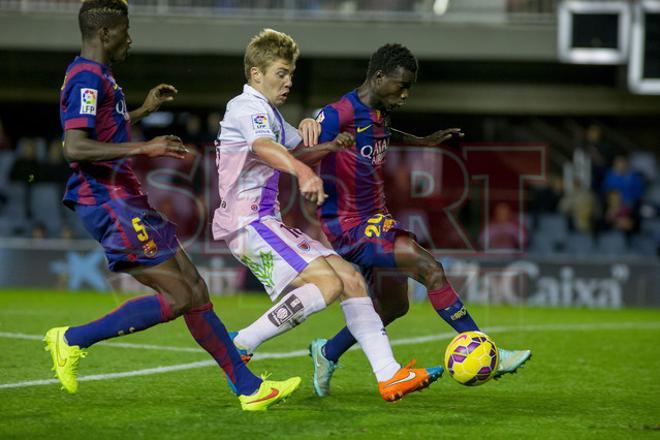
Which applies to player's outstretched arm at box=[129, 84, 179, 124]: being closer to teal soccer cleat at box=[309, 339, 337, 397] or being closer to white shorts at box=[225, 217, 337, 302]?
white shorts at box=[225, 217, 337, 302]

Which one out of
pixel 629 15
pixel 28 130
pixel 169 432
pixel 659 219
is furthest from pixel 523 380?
pixel 28 130

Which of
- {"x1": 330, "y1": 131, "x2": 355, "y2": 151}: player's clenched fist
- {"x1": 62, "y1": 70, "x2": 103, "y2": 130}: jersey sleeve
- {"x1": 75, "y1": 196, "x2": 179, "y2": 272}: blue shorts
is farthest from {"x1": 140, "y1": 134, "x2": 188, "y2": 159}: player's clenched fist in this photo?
{"x1": 330, "y1": 131, "x2": 355, "y2": 151}: player's clenched fist

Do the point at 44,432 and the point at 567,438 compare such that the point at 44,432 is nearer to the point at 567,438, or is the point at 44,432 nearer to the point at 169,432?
the point at 169,432

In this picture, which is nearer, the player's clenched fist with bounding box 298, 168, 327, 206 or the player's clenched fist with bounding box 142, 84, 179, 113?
the player's clenched fist with bounding box 298, 168, 327, 206

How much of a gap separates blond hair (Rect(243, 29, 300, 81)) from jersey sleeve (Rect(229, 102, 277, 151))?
271 millimetres

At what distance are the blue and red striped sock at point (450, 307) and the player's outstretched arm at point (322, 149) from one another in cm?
105

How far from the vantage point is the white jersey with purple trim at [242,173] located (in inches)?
221

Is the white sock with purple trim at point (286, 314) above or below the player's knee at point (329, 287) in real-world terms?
below

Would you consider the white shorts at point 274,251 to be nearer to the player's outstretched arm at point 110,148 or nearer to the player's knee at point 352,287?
the player's knee at point 352,287

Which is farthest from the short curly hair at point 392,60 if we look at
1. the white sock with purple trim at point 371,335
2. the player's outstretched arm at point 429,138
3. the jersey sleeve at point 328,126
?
the white sock with purple trim at point 371,335

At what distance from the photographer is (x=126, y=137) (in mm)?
5449

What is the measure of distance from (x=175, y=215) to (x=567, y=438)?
9.54m

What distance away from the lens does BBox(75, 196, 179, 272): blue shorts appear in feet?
17.3

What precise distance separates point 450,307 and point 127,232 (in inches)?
76.6
